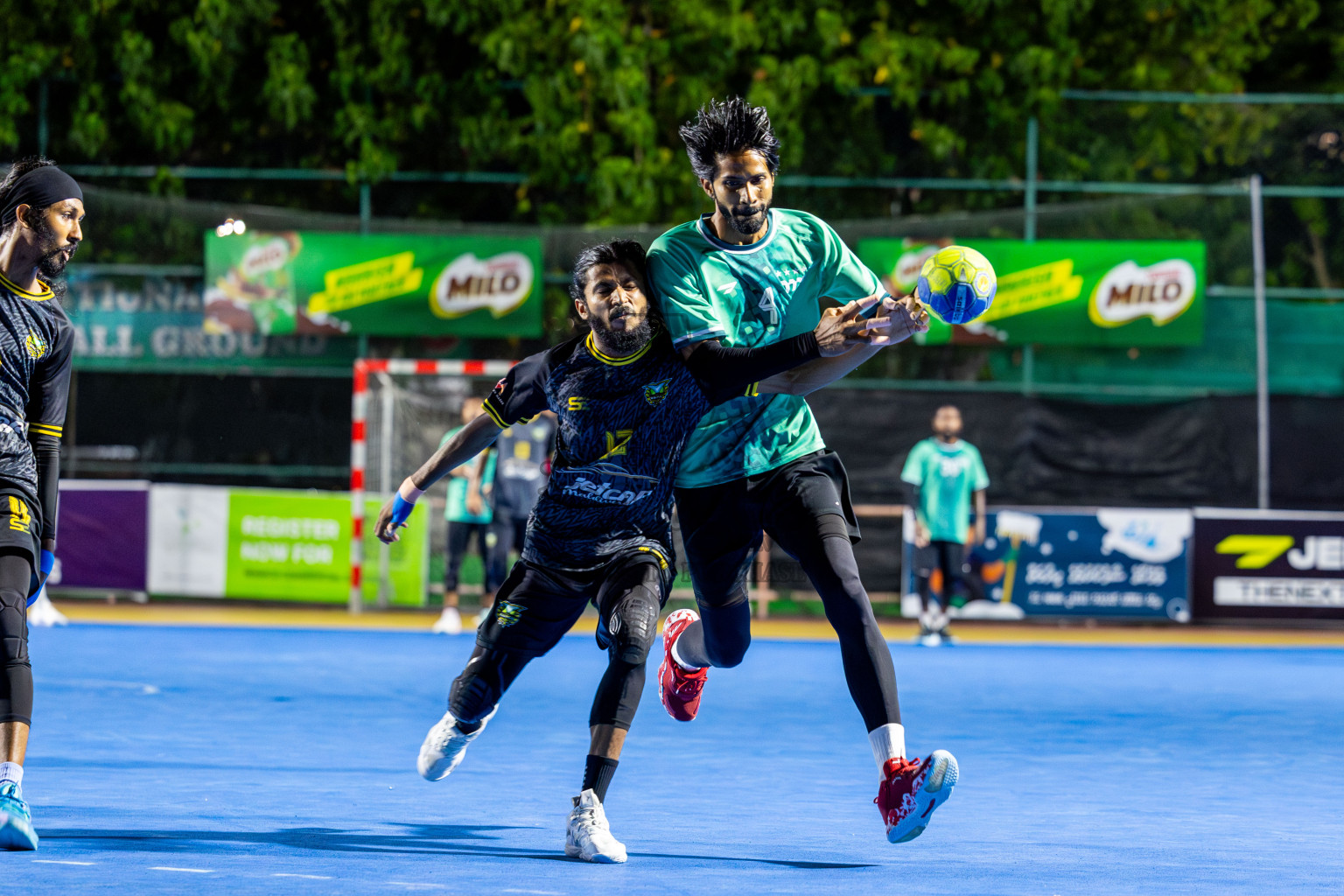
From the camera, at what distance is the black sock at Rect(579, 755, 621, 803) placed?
5.33 m

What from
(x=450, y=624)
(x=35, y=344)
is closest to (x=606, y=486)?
(x=35, y=344)

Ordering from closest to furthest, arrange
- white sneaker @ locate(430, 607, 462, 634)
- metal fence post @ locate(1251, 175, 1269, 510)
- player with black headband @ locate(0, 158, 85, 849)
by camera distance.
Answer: player with black headband @ locate(0, 158, 85, 849), white sneaker @ locate(430, 607, 462, 634), metal fence post @ locate(1251, 175, 1269, 510)

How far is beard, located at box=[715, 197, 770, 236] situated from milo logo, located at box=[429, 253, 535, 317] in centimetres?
1279

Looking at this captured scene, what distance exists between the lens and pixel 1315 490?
56.6 ft

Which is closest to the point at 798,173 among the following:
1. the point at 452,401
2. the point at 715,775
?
the point at 452,401

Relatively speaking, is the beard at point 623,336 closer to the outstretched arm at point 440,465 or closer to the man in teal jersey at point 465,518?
the outstretched arm at point 440,465

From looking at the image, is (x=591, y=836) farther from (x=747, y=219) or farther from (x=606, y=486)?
(x=747, y=219)

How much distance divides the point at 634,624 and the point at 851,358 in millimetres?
1120

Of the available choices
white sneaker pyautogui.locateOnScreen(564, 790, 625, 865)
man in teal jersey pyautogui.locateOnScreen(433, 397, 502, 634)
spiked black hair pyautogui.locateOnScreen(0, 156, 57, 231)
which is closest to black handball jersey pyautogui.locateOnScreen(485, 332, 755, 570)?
white sneaker pyautogui.locateOnScreen(564, 790, 625, 865)

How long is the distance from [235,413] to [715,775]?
42.1 feet

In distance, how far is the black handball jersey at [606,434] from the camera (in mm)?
5457

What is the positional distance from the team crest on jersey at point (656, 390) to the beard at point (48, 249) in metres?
1.93

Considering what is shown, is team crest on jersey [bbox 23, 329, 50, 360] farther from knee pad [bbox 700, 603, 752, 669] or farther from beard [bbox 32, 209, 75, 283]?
knee pad [bbox 700, 603, 752, 669]

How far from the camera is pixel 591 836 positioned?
510 cm
